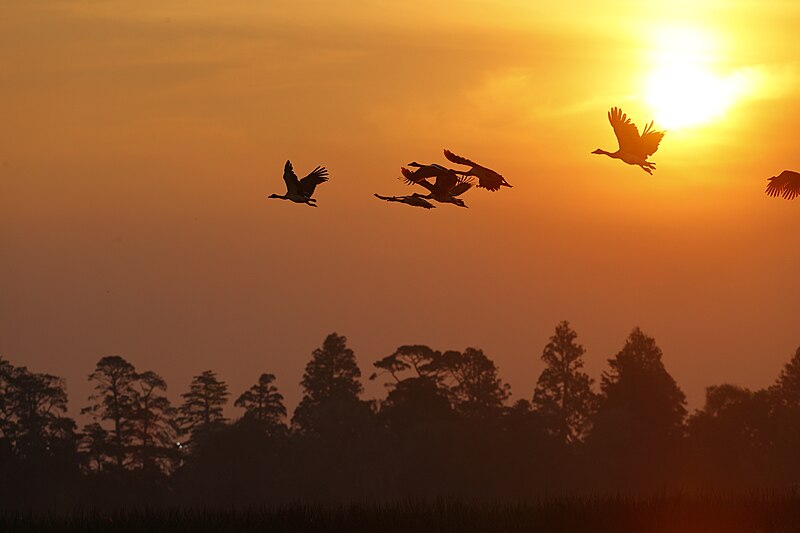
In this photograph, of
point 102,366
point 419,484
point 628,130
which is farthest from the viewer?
point 102,366

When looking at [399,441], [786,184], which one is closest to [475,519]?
[786,184]

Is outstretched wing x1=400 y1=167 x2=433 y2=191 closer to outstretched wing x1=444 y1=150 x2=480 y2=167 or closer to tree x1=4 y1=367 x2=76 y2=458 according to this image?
outstretched wing x1=444 y1=150 x2=480 y2=167

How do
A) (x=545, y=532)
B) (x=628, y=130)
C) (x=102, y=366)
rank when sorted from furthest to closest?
(x=102, y=366) < (x=545, y=532) < (x=628, y=130)

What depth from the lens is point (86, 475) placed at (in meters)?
111

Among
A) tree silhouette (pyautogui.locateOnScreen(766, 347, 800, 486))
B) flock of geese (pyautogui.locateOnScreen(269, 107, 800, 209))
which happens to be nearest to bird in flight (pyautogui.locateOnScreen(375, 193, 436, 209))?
flock of geese (pyautogui.locateOnScreen(269, 107, 800, 209))

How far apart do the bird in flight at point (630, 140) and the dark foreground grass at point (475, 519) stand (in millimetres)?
16502

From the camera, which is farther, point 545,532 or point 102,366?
point 102,366

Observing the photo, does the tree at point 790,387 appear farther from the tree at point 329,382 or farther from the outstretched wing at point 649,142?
the outstretched wing at point 649,142

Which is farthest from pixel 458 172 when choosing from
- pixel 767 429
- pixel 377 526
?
pixel 767 429

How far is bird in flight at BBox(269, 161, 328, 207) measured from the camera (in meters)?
33.7

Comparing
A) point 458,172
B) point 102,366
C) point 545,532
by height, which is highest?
point 102,366

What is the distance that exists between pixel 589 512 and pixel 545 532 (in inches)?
101

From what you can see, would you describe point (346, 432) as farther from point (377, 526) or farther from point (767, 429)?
point (377, 526)

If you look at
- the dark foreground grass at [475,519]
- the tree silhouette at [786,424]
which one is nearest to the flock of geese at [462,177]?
the dark foreground grass at [475,519]
